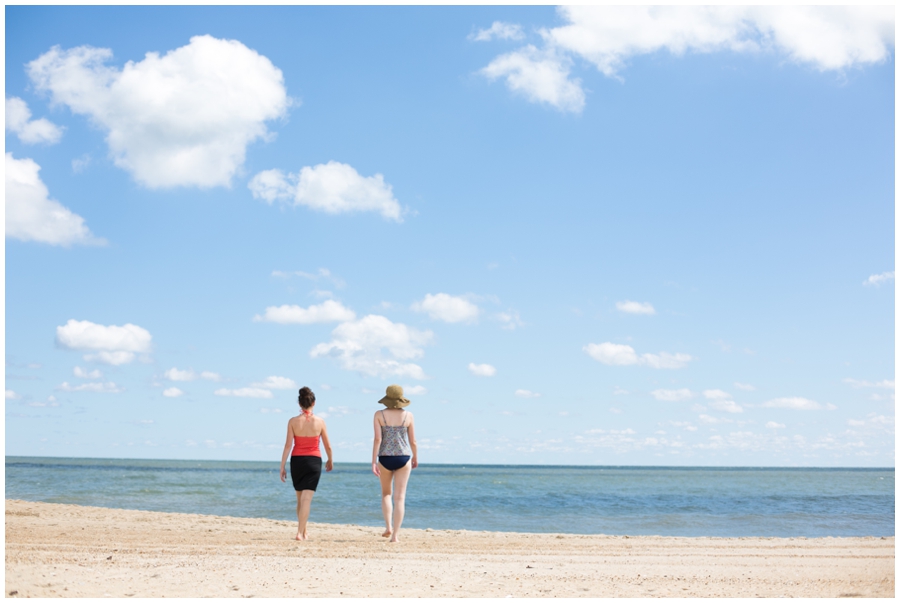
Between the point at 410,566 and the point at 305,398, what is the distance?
270cm

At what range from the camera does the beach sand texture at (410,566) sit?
5211mm

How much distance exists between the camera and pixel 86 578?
525 centimetres

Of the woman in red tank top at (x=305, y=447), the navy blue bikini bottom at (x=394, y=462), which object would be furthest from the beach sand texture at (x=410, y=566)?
the navy blue bikini bottom at (x=394, y=462)

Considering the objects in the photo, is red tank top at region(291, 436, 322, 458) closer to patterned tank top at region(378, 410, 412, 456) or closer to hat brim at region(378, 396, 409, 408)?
patterned tank top at region(378, 410, 412, 456)

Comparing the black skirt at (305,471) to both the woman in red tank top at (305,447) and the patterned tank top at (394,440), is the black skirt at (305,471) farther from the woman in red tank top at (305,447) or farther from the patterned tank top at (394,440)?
the patterned tank top at (394,440)

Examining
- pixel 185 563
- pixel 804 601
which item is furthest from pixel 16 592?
pixel 804 601

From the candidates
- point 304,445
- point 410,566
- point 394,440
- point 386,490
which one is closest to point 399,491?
point 386,490

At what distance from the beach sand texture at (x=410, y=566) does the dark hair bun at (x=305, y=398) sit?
64.7 inches

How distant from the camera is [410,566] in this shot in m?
6.41

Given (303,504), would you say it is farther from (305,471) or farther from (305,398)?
(305,398)

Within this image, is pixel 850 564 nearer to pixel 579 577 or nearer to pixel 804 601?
pixel 804 601

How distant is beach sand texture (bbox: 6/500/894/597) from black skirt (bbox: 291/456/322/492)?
0.71 m

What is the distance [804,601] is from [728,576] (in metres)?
1.35

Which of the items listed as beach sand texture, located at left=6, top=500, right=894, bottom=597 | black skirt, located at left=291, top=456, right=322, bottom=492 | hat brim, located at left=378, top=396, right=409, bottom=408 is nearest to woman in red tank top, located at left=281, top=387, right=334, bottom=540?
black skirt, located at left=291, top=456, right=322, bottom=492
